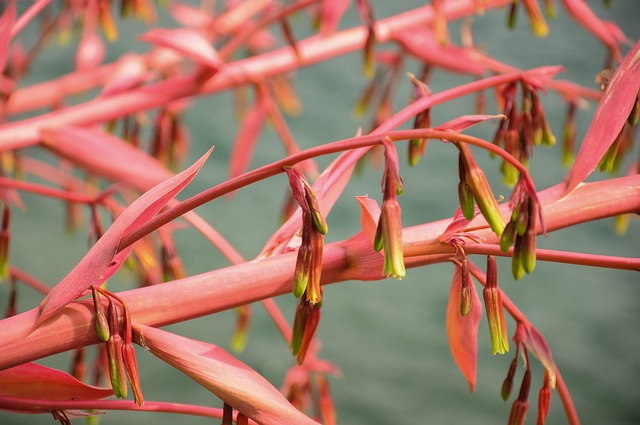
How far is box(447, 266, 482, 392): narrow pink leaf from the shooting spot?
177 mm

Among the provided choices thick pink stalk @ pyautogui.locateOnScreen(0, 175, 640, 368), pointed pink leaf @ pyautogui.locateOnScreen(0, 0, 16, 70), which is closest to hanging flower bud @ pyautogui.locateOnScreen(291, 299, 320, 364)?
thick pink stalk @ pyautogui.locateOnScreen(0, 175, 640, 368)

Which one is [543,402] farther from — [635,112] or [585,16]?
[585,16]

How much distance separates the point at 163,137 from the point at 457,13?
0.15 meters

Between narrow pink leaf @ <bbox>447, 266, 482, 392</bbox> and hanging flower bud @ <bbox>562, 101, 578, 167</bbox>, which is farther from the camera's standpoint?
hanging flower bud @ <bbox>562, 101, 578, 167</bbox>

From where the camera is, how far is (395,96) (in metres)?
0.71

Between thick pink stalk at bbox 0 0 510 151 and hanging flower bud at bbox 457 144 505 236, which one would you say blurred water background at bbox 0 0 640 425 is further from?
hanging flower bud at bbox 457 144 505 236

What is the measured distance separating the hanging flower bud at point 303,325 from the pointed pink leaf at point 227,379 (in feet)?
0.05

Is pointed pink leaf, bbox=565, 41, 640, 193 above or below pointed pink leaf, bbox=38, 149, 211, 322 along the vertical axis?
above

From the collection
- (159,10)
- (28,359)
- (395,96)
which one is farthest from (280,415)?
(159,10)

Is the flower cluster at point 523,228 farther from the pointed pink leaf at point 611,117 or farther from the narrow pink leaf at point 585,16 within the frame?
the narrow pink leaf at point 585,16

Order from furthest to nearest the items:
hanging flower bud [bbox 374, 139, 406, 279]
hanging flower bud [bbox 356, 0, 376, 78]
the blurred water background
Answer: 1. the blurred water background
2. hanging flower bud [bbox 356, 0, 376, 78]
3. hanging flower bud [bbox 374, 139, 406, 279]

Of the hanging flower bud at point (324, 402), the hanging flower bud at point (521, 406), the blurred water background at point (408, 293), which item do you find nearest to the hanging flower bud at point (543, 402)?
the hanging flower bud at point (521, 406)

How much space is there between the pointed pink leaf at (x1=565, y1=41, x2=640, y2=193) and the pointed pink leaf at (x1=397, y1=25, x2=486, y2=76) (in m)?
0.19

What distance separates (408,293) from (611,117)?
0.41 m
